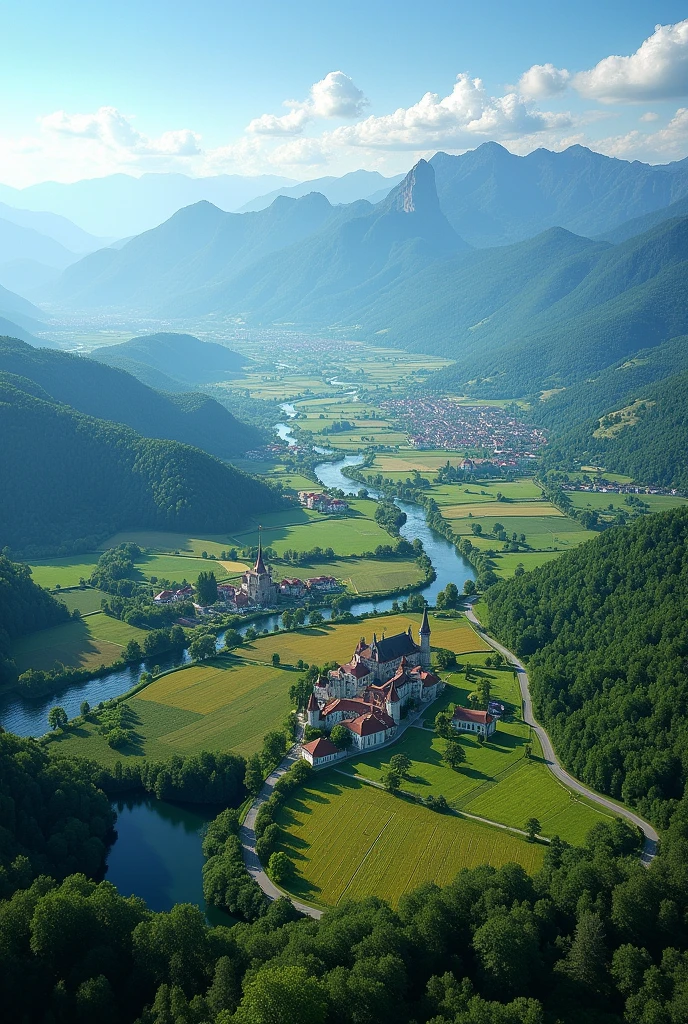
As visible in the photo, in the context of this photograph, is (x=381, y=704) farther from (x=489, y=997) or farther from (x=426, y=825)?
(x=489, y=997)

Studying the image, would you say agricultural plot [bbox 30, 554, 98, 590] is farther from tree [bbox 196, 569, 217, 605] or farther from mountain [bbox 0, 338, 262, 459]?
mountain [bbox 0, 338, 262, 459]

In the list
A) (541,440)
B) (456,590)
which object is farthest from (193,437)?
(456,590)

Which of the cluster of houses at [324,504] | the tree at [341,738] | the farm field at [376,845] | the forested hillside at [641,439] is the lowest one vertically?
the farm field at [376,845]

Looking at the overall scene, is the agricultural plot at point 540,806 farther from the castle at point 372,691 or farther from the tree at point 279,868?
the tree at point 279,868

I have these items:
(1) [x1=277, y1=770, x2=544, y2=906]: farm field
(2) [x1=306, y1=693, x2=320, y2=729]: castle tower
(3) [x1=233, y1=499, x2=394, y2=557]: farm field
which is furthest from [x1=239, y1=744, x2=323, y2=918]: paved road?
(3) [x1=233, y1=499, x2=394, y2=557]: farm field

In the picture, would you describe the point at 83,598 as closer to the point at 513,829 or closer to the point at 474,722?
the point at 474,722

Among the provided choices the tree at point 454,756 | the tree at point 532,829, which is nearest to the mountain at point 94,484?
the tree at point 454,756
